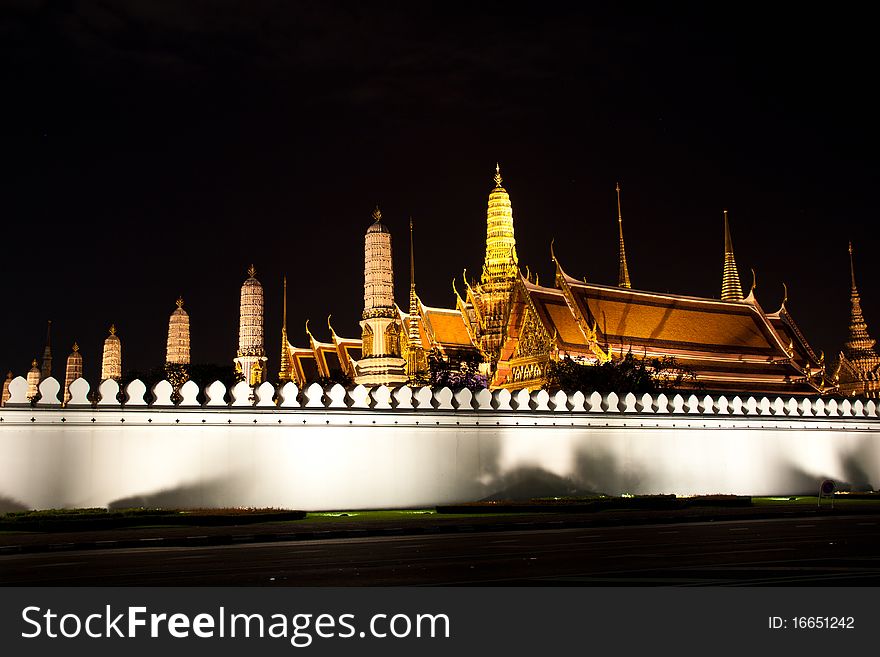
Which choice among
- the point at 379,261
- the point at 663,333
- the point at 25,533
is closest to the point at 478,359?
the point at 663,333

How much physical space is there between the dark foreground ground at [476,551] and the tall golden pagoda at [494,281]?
112 feet

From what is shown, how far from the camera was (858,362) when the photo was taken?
75.1 m

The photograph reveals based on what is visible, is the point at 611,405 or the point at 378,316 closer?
the point at 611,405

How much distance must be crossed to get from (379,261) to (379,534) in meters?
23.7

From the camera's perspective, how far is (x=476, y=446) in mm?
19703

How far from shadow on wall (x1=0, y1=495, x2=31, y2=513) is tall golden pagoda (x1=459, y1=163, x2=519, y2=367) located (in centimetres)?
3558

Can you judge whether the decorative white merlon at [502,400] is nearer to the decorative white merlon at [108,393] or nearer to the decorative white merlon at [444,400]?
the decorative white merlon at [444,400]

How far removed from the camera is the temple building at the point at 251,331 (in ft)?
174

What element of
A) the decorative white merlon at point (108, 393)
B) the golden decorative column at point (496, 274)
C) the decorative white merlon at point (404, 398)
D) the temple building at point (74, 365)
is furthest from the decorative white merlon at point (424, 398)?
the temple building at point (74, 365)

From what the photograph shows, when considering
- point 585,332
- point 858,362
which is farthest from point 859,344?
point 585,332

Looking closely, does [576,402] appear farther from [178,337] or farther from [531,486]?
[178,337]

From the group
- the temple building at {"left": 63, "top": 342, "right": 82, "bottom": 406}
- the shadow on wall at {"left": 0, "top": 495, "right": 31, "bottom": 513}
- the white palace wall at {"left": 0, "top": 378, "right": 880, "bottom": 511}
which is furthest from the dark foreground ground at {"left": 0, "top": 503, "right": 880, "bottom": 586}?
the temple building at {"left": 63, "top": 342, "right": 82, "bottom": 406}

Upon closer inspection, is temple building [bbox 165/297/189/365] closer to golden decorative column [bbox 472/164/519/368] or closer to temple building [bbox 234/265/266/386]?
temple building [bbox 234/265/266/386]

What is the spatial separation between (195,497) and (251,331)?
120ft
